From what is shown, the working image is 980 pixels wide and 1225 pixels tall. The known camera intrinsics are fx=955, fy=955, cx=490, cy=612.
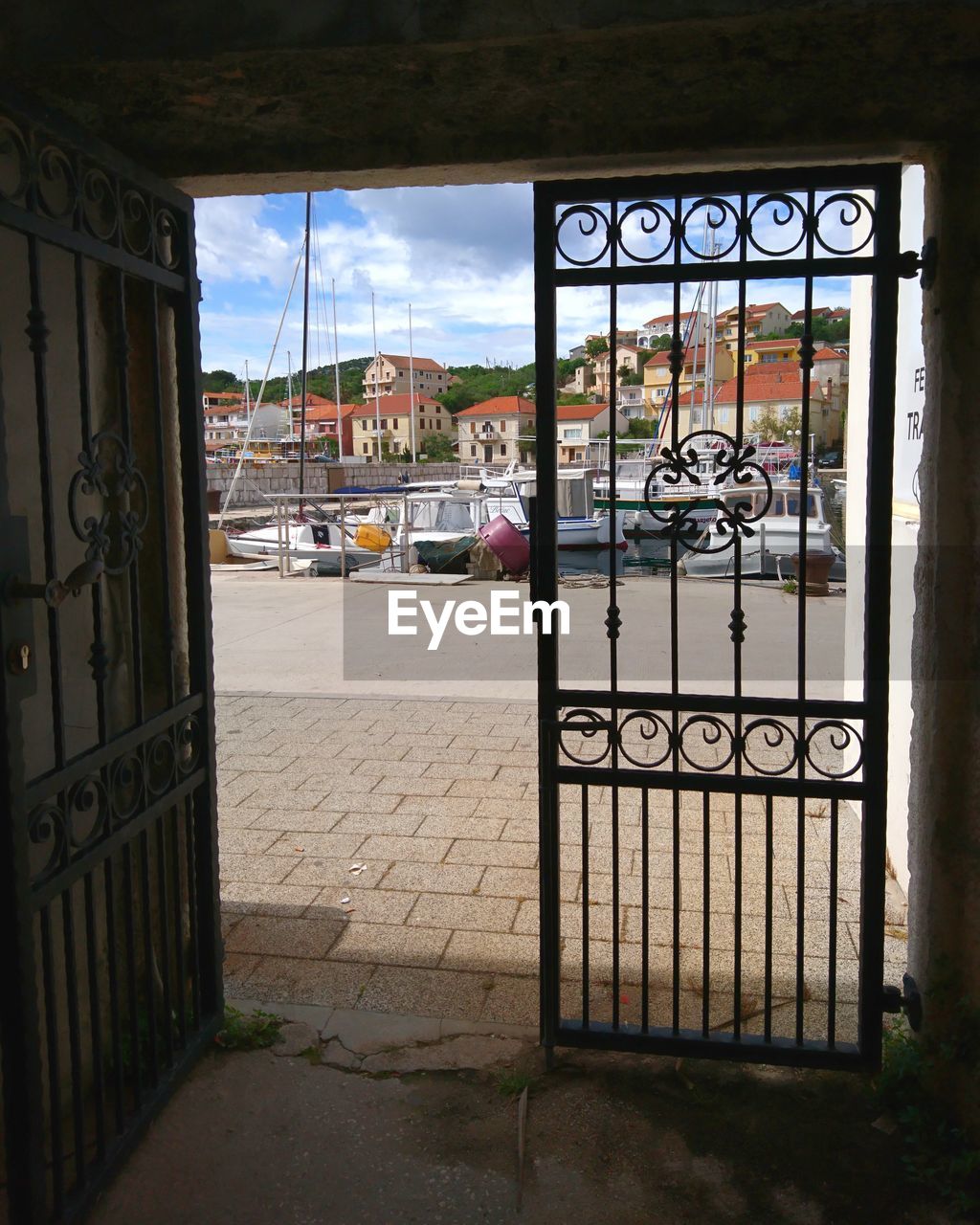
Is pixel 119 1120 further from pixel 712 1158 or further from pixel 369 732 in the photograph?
pixel 369 732

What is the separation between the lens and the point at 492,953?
360cm

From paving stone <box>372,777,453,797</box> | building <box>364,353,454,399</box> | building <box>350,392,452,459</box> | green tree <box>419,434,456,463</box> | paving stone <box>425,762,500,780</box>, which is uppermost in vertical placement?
building <box>364,353,454,399</box>

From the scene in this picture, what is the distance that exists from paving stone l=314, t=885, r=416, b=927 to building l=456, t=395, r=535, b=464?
60861 mm

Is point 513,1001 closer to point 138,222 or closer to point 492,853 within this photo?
point 492,853

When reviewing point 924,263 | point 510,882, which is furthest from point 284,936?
point 924,263

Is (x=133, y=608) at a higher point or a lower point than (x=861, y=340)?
lower

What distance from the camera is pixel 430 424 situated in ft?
283

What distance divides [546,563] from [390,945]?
1.79 m

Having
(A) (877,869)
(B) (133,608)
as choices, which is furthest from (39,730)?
(A) (877,869)

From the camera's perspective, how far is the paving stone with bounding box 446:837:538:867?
4375 mm

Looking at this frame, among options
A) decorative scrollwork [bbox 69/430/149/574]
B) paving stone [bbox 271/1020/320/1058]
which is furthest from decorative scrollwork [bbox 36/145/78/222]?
paving stone [bbox 271/1020/320/1058]

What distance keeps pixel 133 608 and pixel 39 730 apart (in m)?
0.37

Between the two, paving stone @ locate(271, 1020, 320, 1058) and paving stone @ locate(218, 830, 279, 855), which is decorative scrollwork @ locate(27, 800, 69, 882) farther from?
paving stone @ locate(218, 830, 279, 855)

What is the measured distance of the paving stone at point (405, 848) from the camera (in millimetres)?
4449
